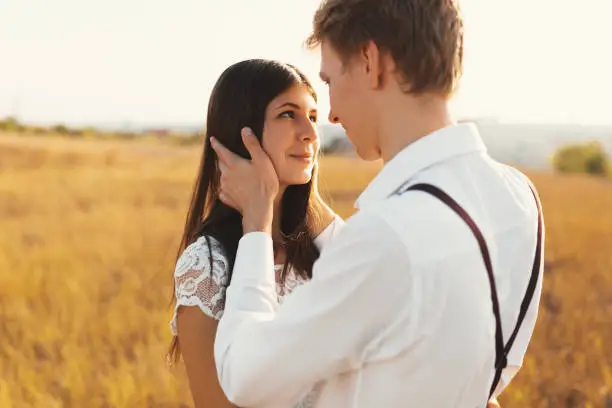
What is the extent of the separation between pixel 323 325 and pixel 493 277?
332 mm

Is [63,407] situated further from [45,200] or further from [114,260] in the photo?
[45,200]

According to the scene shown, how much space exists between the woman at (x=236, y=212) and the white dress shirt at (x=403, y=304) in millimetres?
557

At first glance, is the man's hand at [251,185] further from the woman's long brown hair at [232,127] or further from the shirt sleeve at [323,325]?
the shirt sleeve at [323,325]

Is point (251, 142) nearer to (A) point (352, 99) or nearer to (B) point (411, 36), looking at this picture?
(A) point (352, 99)

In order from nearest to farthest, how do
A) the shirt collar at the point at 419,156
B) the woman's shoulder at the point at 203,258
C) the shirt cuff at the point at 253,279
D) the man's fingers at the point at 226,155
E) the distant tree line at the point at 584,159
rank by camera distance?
the shirt collar at the point at 419,156, the shirt cuff at the point at 253,279, the man's fingers at the point at 226,155, the woman's shoulder at the point at 203,258, the distant tree line at the point at 584,159

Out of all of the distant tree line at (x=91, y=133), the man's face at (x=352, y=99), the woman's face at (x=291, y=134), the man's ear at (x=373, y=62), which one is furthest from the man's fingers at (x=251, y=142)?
the distant tree line at (x=91, y=133)

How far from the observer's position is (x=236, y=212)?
2588mm

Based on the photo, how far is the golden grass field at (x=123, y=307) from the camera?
14.8ft

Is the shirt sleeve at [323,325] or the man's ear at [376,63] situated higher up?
the man's ear at [376,63]

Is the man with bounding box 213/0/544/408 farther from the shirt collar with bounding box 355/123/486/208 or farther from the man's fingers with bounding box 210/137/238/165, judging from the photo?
the man's fingers with bounding box 210/137/238/165

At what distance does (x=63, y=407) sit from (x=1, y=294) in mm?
2434

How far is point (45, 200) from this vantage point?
13.1 meters

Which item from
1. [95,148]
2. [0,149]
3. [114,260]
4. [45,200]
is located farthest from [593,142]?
[114,260]

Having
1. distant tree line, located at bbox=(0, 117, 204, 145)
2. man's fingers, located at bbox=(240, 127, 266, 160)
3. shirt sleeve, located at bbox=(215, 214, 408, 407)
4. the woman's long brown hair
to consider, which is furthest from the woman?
distant tree line, located at bbox=(0, 117, 204, 145)
